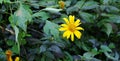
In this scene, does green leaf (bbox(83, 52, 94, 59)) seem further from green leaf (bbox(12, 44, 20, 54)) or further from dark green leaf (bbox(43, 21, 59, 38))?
green leaf (bbox(12, 44, 20, 54))

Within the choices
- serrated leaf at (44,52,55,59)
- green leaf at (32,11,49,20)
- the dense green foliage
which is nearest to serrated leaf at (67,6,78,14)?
the dense green foliage

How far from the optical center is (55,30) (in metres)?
1.22

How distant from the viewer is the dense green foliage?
4.02 ft

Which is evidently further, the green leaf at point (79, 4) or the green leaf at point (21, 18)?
the green leaf at point (79, 4)

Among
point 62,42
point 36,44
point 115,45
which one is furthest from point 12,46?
point 115,45

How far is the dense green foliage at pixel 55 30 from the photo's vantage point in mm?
1225

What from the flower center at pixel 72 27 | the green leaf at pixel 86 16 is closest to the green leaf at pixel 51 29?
the flower center at pixel 72 27

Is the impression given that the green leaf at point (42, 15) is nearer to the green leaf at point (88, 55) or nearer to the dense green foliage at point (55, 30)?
the dense green foliage at point (55, 30)

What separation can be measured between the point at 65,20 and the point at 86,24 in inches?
7.2

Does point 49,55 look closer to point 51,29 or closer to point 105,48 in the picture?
point 51,29

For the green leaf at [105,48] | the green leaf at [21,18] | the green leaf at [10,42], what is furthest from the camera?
the green leaf at [105,48]

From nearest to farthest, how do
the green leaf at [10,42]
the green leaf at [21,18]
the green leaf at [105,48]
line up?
the green leaf at [21,18], the green leaf at [10,42], the green leaf at [105,48]

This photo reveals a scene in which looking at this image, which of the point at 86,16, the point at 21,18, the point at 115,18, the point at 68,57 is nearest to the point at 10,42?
the point at 21,18

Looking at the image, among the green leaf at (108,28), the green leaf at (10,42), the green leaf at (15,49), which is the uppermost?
the green leaf at (108,28)
